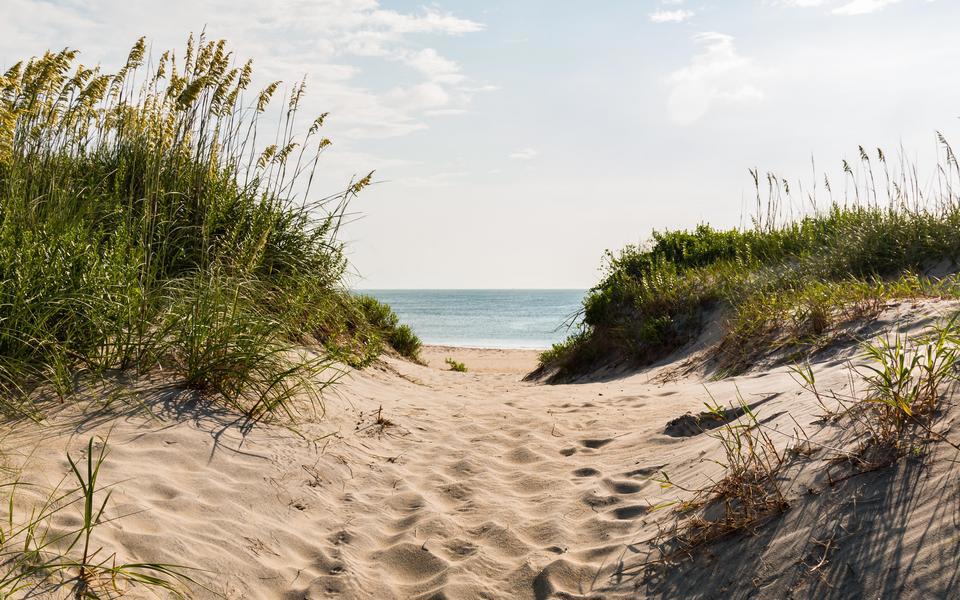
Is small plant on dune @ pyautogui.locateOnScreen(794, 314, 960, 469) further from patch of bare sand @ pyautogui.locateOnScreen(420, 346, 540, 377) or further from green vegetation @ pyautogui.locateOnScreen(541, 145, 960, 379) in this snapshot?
patch of bare sand @ pyautogui.locateOnScreen(420, 346, 540, 377)

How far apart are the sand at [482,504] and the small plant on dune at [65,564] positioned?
0.09 meters

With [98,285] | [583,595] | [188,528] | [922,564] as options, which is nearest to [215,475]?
[188,528]

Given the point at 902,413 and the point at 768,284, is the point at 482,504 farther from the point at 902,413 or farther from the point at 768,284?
the point at 768,284

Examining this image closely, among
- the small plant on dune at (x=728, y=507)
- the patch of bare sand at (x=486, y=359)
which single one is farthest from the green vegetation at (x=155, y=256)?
the patch of bare sand at (x=486, y=359)

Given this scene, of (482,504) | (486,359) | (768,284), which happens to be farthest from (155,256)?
(486,359)

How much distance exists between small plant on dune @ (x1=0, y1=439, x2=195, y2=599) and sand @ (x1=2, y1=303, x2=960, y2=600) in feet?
0.31

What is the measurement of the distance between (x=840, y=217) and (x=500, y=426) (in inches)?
302

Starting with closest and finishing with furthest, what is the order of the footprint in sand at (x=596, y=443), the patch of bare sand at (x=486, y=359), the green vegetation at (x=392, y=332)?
the footprint in sand at (x=596, y=443)
the green vegetation at (x=392, y=332)
the patch of bare sand at (x=486, y=359)

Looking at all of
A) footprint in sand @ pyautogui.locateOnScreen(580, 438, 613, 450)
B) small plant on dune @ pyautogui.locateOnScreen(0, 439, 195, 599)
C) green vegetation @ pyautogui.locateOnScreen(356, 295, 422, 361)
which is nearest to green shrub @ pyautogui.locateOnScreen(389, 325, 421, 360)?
green vegetation @ pyautogui.locateOnScreen(356, 295, 422, 361)

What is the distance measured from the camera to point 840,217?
10586mm

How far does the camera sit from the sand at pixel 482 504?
259 centimetres

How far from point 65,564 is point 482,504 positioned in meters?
2.14

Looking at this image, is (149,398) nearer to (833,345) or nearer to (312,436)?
(312,436)

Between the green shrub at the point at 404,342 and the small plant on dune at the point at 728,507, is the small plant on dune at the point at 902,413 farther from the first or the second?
the green shrub at the point at 404,342
